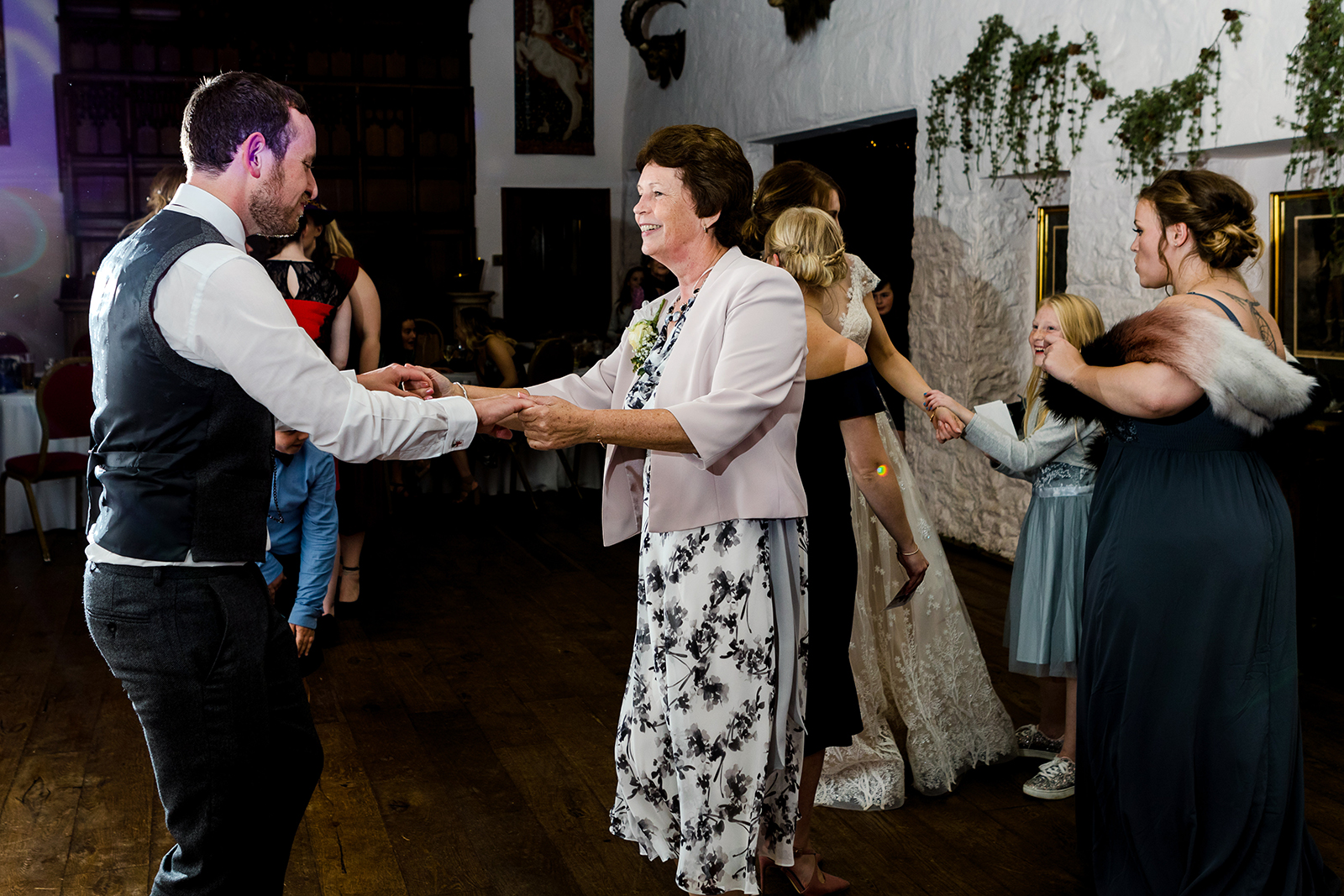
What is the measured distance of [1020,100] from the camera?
5379 mm

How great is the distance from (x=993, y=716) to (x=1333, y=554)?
5.64 feet

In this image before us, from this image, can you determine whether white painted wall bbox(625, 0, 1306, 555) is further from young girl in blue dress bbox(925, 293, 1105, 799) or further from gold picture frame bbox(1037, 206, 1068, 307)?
young girl in blue dress bbox(925, 293, 1105, 799)

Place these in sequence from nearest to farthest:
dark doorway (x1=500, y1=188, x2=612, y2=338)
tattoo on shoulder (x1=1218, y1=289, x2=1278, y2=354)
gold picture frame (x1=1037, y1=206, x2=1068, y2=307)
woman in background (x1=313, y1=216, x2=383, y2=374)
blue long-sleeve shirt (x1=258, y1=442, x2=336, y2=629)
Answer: tattoo on shoulder (x1=1218, y1=289, x2=1278, y2=354)
blue long-sleeve shirt (x1=258, y1=442, x2=336, y2=629)
woman in background (x1=313, y1=216, x2=383, y2=374)
gold picture frame (x1=1037, y1=206, x2=1068, y2=307)
dark doorway (x1=500, y1=188, x2=612, y2=338)

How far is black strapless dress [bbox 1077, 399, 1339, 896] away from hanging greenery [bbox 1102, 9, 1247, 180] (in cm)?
260

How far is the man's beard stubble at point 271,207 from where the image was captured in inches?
70.4

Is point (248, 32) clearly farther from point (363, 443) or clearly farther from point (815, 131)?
point (363, 443)

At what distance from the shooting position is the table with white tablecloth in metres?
6.27

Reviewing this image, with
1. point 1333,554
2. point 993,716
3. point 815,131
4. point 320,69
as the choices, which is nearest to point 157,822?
point 993,716

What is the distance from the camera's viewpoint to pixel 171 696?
1.75m

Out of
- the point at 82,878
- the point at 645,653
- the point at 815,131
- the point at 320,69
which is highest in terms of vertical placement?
the point at 320,69

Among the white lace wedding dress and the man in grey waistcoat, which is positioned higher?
the man in grey waistcoat

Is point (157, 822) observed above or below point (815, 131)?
below

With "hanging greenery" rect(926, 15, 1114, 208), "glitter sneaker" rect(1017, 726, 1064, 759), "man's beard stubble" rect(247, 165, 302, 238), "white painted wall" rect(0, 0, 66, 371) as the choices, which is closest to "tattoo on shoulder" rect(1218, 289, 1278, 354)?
"glitter sneaker" rect(1017, 726, 1064, 759)

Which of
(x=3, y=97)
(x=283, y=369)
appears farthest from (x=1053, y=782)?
(x=3, y=97)
